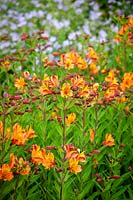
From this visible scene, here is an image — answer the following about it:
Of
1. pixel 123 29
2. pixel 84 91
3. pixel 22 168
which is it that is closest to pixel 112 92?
pixel 84 91

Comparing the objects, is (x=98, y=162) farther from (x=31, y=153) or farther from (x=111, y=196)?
(x=31, y=153)

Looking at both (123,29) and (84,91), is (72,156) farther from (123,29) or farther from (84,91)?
(123,29)

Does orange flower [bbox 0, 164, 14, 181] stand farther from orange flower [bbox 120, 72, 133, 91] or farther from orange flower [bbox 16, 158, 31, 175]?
orange flower [bbox 120, 72, 133, 91]

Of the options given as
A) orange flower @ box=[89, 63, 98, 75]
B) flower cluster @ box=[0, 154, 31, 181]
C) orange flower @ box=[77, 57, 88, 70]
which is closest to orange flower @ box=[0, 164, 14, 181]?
flower cluster @ box=[0, 154, 31, 181]

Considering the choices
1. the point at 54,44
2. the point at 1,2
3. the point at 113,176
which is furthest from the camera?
the point at 1,2

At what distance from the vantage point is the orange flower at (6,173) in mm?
2079

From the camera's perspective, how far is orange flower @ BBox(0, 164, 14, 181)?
2.08 meters

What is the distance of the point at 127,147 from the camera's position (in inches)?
105

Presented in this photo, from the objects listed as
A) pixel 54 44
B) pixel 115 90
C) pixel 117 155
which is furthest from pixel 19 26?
pixel 117 155

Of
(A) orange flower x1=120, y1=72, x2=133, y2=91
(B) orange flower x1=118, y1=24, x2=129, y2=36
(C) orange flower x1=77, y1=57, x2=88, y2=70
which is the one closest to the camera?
(A) orange flower x1=120, y1=72, x2=133, y2=91

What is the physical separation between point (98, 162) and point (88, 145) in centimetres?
11

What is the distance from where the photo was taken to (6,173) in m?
2.10

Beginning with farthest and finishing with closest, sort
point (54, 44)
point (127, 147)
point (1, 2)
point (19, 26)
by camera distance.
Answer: point (1, 2), point (19, 26), point (54, 44), point (127, 147)

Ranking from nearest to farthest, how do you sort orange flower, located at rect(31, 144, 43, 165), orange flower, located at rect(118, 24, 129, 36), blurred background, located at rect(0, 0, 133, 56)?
orange flower, located at rect(31, 144, 43, 165), orange flower, located at rect(118, 24, 129, 36), blurred background, located at rect(0, 0, 133, 56)
